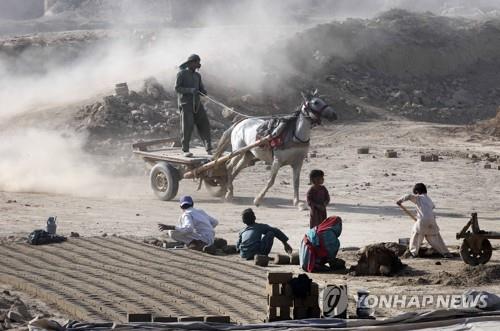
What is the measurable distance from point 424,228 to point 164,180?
822 centimetres

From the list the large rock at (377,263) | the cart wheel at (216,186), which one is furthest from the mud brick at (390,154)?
the large rock at (377,263)

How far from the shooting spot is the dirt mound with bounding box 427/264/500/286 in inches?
557

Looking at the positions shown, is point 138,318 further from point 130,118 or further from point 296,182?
point 130,118

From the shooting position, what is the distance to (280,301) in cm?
1213

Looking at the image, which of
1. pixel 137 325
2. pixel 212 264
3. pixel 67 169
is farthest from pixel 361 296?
pixel 67 169

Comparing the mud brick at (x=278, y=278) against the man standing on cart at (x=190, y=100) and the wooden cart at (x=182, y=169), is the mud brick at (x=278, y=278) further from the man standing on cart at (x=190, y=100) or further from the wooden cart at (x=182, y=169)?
the man standing on cart at (x=190, y=100)

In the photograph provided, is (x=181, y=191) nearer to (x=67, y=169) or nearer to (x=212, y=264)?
(x=67, y=169)

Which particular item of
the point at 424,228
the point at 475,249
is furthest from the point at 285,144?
the point at 475,249

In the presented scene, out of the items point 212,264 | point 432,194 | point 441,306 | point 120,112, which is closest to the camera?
point 441,306

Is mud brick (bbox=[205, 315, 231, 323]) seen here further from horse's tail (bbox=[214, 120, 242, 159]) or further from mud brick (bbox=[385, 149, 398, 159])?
mud brick (bbox=[385, 149, 398, 159])

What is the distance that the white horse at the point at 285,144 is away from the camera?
70.8 feet

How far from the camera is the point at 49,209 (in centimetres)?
2181

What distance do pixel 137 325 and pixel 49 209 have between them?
1092cm

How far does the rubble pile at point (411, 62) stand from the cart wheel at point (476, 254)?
73.4 ft
